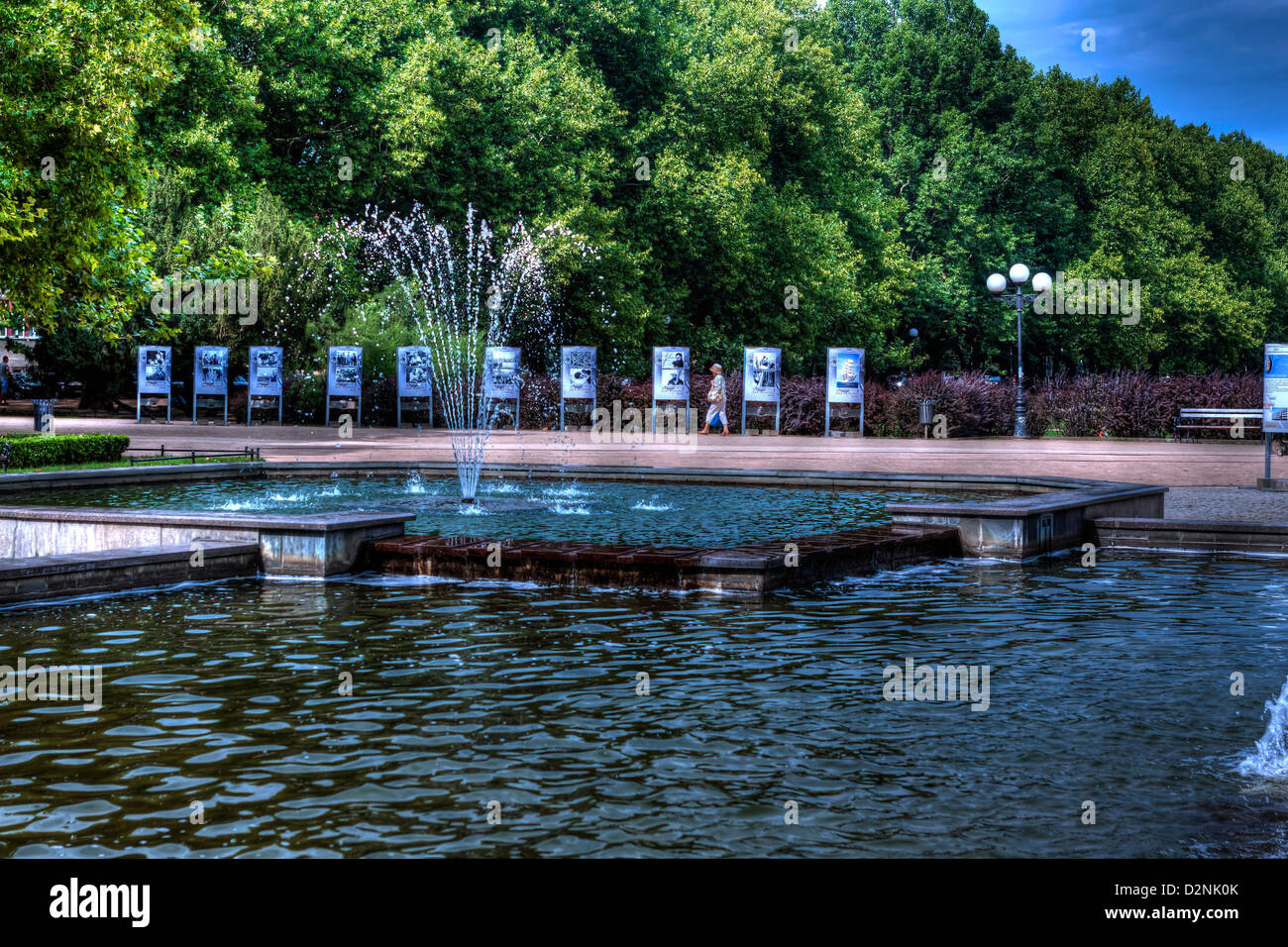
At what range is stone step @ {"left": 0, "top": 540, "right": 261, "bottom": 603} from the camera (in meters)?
8.27

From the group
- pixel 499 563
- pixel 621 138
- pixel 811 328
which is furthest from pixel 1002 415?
pixel 499 563

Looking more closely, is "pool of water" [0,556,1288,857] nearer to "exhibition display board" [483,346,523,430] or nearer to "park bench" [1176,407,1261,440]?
"exhibition display board" [483,346,523,430]

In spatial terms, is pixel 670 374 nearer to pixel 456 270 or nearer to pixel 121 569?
pixel 456 270

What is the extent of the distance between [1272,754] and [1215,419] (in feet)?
95.9

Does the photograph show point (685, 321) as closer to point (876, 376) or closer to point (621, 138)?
point (621, 138)

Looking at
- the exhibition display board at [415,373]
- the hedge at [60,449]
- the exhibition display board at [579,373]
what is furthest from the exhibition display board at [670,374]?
the hedge at [60,449]

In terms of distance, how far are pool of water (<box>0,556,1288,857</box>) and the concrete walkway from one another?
1068 cm

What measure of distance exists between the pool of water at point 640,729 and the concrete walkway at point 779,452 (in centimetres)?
1068

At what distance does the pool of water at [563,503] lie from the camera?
11.9 metres

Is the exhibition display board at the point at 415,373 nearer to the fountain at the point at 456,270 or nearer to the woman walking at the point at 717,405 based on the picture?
the fountain at the point at 456,270

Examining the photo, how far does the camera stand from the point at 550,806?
14.3ft
